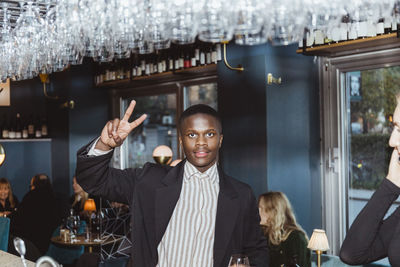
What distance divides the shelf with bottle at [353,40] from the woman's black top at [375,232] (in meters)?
1.90

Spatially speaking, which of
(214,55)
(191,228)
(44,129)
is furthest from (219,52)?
(44,129)

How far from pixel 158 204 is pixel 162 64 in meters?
3.65

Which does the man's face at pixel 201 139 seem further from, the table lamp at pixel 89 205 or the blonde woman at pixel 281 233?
the table lamp at pixel 89 205

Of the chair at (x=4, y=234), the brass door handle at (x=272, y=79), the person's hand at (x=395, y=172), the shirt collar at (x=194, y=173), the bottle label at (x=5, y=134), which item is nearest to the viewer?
the person's hand at (x=395, y=172)

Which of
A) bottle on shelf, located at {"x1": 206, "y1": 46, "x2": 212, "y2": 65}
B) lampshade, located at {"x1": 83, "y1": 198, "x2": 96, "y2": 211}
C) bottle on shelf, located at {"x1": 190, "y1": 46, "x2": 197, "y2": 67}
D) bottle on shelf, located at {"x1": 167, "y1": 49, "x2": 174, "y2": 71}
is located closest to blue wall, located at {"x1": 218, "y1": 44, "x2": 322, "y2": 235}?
bottle on shelf, located at {"x1": 206, "y1": 46, "x2": 212, "y2": 65}

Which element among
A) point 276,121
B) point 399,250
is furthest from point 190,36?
point 276,121

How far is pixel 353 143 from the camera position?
4.27 metres

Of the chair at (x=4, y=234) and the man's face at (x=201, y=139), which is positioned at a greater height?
the man's face at (x=201, y=139)

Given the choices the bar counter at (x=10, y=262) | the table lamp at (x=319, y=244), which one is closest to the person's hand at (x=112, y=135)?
the bar counter at (x=10, y=262)

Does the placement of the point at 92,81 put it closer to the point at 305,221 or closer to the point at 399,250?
the point at 305,221

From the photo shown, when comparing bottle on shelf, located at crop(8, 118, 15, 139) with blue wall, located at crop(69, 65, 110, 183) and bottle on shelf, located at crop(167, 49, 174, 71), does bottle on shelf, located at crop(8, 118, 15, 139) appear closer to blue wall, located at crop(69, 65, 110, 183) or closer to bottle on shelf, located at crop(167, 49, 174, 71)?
blue wall, located at crop(69, 65, 110, 183)

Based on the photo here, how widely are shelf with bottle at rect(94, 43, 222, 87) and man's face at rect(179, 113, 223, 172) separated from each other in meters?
2.72

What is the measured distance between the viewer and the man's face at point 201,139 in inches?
78.8

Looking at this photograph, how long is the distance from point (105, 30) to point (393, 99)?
243cm
